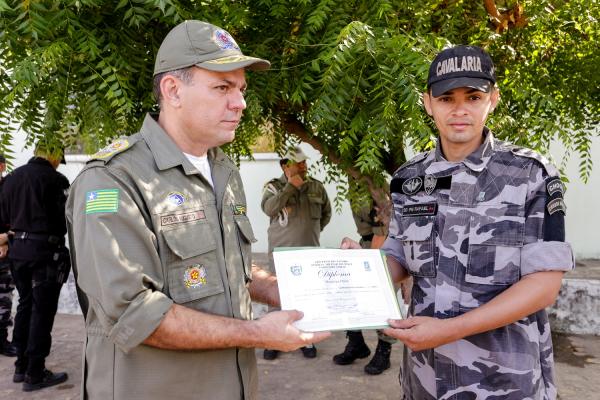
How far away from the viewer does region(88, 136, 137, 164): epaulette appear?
5.48ft

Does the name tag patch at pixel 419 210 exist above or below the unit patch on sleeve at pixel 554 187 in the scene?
below

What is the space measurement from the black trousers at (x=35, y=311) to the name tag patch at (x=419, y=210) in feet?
12.4

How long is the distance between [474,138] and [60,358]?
5138 mm

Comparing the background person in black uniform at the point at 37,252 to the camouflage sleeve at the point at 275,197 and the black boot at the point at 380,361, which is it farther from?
the black boot at the point at 380,361

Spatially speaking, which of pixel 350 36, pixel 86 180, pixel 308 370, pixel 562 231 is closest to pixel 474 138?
pixel 562 231

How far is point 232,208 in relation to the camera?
1.93 metres

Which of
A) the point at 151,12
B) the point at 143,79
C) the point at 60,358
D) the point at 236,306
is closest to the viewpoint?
the point at 236,306

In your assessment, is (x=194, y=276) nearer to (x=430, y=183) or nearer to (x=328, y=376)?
(x=430, y=183)

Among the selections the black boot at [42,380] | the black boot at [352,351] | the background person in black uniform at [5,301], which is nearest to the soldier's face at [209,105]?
the black boot at [352,351]

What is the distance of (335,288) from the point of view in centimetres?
198

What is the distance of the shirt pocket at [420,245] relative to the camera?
6.90 feet

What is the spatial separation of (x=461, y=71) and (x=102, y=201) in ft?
4.61

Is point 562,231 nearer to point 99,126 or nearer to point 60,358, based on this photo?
point 99,126

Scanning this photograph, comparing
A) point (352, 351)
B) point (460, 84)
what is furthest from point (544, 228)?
point (352, 351)
